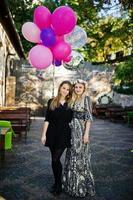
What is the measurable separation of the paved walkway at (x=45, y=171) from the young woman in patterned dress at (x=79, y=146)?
227 mm

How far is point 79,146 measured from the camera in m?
5.50

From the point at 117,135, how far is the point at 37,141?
11.1 ft

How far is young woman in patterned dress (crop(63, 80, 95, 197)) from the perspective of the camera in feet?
18.0

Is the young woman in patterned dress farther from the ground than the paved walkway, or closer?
farther from the ground

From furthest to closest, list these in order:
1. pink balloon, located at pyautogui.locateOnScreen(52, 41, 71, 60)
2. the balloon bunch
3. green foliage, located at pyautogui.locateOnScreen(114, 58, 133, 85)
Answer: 1. green foliage, located at pyautogui.locateOnScreen(114, 58, 133, 85)
2. pink balloon, located at pyautogui.locateOnScreen(52, 41, 71, 60)
3. the balloon bunch

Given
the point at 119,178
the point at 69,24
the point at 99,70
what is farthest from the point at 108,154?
the point at 99,70

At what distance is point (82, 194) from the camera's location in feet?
18.0

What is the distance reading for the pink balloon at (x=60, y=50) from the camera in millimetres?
7056

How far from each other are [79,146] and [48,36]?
2.27 meters

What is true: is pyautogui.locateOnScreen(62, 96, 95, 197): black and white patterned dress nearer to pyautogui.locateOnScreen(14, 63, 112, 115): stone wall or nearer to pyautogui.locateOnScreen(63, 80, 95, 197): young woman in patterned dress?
pyautogui.locateOnScreen(63, 80, 95, 197): young woman in patterned dress

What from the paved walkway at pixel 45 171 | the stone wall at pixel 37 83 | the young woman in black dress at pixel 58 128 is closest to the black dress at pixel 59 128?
the young woman in black dress at pixel 58 128

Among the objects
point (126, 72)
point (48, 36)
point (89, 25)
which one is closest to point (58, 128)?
point (48, 36)

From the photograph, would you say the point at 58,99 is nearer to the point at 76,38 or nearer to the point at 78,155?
the point at 78,155

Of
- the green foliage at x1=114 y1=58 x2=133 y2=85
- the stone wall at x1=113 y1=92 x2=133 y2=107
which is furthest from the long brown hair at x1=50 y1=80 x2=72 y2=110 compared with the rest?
the stone wall at x1=113 y1=92 x2=133 y2=107
